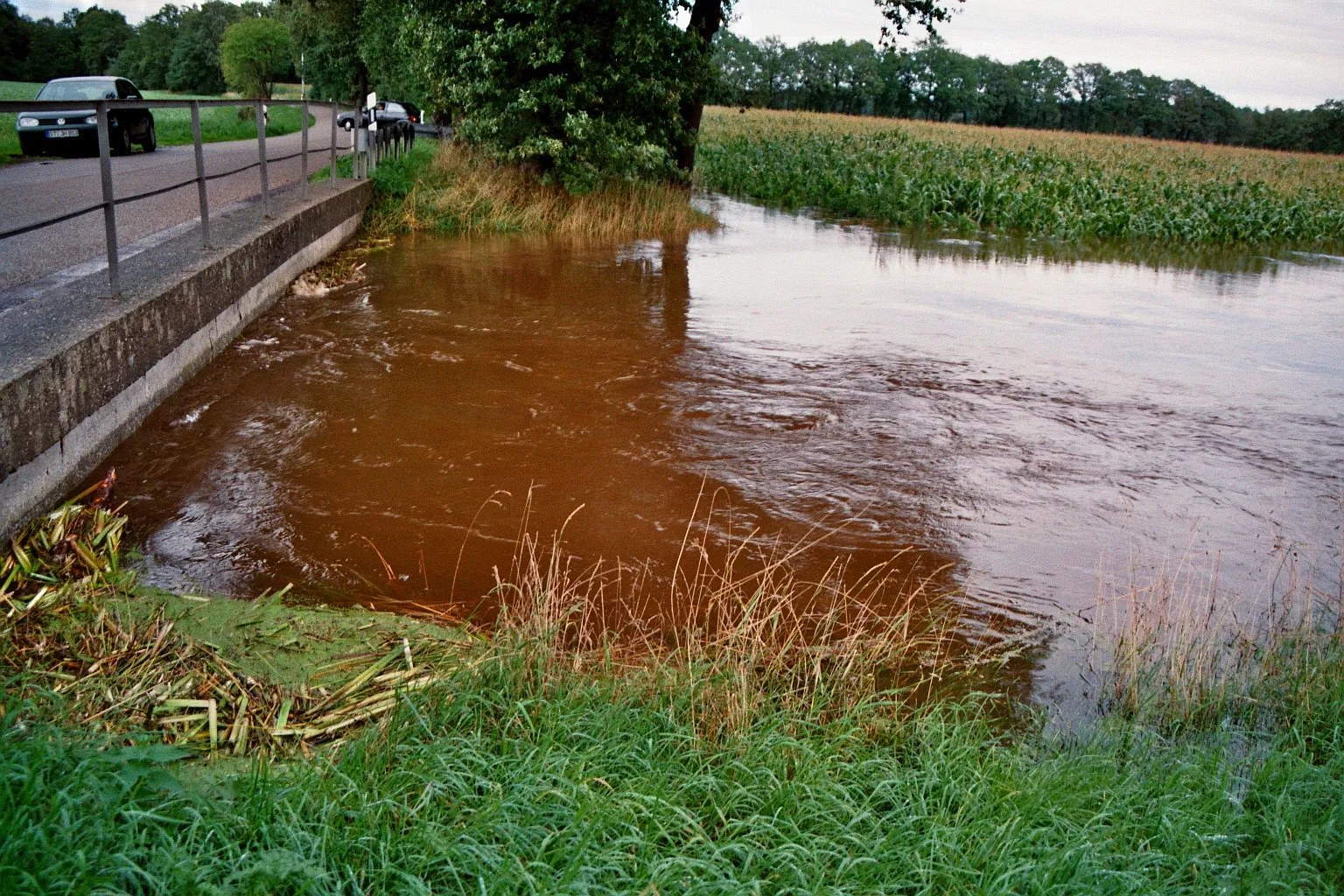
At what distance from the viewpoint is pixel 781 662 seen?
450 centimetres

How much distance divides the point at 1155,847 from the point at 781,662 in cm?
152

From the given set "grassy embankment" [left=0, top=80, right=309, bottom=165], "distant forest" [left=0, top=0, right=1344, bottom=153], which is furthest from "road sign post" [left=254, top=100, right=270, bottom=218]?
"distant forest" [left=0, top=0, right=1344, bottom=153]

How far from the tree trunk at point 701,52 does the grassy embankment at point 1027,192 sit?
181 inches

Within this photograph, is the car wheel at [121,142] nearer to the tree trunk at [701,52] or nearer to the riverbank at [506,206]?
the riverbank at [506,206]

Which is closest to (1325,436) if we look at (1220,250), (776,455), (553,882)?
(776,455)

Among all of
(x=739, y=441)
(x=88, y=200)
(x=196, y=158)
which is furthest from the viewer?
(x=88, y=200)

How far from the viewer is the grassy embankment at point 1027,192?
24.3 m

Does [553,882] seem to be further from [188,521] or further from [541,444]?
[541,444]

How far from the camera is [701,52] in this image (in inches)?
789

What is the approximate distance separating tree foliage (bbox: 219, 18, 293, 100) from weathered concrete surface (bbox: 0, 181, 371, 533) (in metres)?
69.6

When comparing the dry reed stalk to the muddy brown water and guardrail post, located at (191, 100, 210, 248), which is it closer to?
the muddy brown water

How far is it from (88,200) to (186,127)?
2427 cm

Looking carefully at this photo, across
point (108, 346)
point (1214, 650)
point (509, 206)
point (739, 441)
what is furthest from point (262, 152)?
point (1214, 650)

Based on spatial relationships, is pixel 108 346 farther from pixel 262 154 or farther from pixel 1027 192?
pixel 1027 192
